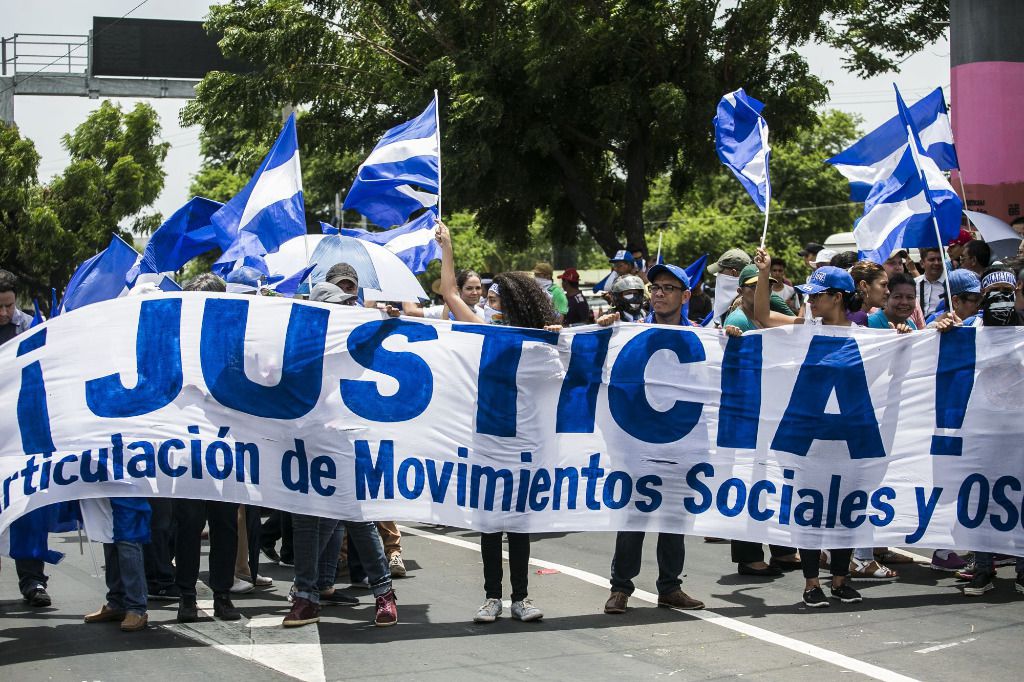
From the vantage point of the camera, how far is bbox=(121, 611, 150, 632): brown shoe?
6.96m

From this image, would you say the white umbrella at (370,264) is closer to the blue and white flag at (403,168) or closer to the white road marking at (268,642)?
the blue and white flag at (403,168)

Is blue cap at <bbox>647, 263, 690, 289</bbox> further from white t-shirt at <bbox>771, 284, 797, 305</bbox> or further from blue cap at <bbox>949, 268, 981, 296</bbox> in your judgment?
white t-shirt at <bbox>771, 284, 797, 305</bbox>

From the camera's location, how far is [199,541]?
23.6ft

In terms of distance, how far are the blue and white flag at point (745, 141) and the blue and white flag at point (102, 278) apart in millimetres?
3899

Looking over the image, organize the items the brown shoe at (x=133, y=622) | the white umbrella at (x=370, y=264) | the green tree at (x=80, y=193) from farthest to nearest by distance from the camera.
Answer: the green tree at (x=80, y=193), the white umbrella at (x=370, y=264), the brown shoe at (x=133, y=622)

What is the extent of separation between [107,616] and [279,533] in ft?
6.80

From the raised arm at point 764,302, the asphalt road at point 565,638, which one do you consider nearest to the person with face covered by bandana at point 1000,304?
the raised arm at point 764,302

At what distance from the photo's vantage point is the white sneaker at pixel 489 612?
7.11 metres

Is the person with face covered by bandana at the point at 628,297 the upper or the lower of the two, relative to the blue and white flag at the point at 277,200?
lower

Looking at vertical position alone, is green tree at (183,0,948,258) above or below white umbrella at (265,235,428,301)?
above

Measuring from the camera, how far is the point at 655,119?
21.5m

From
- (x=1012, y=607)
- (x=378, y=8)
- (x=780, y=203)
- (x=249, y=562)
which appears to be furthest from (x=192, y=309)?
(x=780, y=203)

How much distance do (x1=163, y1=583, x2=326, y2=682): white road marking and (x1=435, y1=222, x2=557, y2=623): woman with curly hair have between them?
39.1 inches

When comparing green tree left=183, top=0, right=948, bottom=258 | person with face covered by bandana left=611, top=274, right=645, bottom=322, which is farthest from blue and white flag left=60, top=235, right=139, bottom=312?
green tree left=183, top=0, right=948, bottom=258
